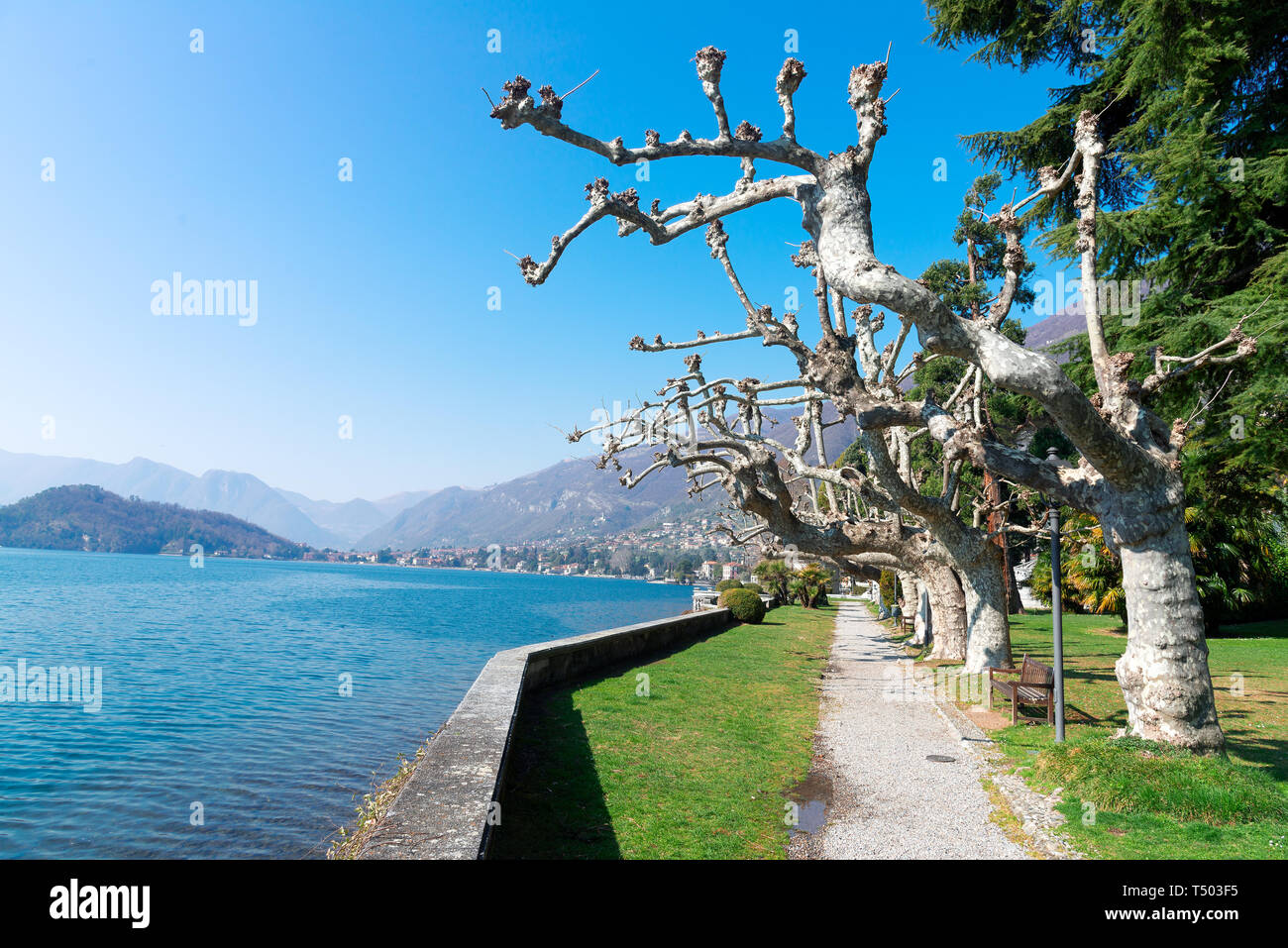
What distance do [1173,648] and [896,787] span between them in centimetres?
329

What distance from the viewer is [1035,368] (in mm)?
6781

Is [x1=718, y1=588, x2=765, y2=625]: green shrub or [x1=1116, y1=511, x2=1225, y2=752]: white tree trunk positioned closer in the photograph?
[x1=1116, y1=511, x2=1225, y2=752]: white tree trunk

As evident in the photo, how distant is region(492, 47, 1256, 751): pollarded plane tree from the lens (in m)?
6.80

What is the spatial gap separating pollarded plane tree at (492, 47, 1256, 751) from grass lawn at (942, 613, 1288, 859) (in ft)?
2.81

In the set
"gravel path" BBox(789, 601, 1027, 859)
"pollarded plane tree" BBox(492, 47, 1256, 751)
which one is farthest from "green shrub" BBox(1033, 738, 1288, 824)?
"gravel path" BBox(789, 601, 1027, 859)

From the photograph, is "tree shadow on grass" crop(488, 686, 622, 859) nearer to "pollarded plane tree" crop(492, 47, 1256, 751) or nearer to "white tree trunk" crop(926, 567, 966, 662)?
"pollarded plane tree" crop(492, 47, 1256, 751)

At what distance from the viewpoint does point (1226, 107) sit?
38.2 ft

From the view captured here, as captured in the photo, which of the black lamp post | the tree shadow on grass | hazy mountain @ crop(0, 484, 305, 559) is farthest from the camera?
hazy mountain @ crop(0, 484, 305, 559)

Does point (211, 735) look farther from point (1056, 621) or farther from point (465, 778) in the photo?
point (1056, 621)

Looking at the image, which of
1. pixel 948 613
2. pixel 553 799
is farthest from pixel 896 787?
pixel 948 613
